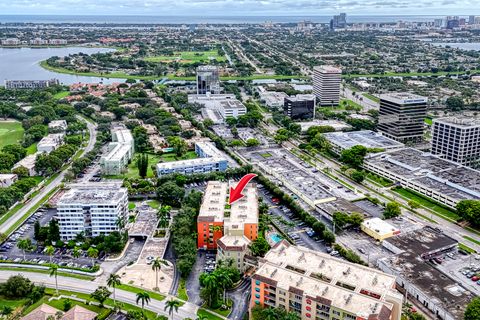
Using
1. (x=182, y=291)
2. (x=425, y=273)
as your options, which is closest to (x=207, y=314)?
(x=182, y=291)

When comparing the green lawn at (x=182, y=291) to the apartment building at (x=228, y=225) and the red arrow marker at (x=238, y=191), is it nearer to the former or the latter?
the apartment building at (x=228, y=225)

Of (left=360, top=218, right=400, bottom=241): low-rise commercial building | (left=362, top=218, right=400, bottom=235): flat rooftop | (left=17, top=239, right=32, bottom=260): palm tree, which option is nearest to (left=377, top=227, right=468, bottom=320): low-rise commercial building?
(left=360, top=218, right=400, bottom=241): low-rise commercial building

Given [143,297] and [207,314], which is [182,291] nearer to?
[207,314]

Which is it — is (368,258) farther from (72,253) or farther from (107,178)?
(107,178)

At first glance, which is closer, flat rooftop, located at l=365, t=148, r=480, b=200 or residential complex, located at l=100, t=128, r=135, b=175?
flat rooftop, located at l=365, t=148, r=480, b=200

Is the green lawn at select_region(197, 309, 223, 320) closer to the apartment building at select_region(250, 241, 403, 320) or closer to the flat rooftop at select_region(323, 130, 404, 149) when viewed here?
the apartment building at select_region(250, 241, 403, 320)

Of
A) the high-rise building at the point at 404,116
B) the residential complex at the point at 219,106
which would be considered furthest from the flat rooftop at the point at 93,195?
the high-rise building at the point at 404,116
